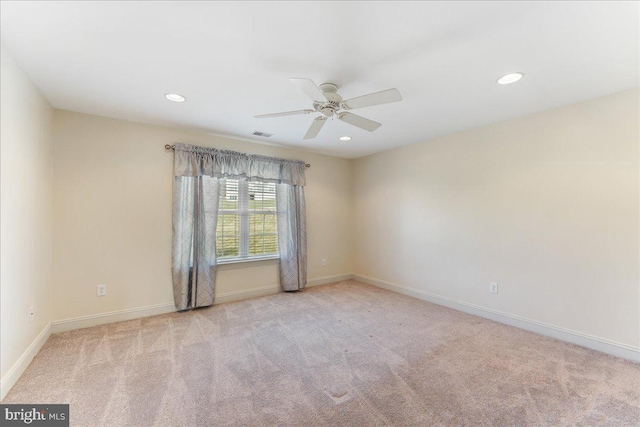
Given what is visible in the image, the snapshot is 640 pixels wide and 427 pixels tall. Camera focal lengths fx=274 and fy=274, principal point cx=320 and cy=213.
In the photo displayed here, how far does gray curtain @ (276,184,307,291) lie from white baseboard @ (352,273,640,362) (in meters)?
1.63

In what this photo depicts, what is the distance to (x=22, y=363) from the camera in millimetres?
2100

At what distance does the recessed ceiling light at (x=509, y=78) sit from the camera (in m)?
2.17

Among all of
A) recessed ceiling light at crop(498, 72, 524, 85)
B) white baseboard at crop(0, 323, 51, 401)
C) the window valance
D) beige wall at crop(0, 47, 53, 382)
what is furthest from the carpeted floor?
recessed ceiling light at crop(498, 72, 524, 85)

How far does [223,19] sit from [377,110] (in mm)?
1754

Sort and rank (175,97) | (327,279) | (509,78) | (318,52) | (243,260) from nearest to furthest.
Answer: (318,52) < (509,78) < (175,97) < (243,260) < (327,279)

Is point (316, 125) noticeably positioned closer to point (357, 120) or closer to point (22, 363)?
point (357, 120)

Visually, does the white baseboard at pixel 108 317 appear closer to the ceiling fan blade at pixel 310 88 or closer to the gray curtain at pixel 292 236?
the gray curtain at pixel 292 236

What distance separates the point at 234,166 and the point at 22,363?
108 inches

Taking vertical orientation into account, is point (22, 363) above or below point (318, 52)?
below

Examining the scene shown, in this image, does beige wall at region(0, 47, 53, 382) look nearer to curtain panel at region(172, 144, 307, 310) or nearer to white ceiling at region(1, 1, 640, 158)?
white ceiling at region(1, 1, 640, 158)

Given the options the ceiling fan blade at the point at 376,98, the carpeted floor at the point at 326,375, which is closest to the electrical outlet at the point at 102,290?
the carpeted floor at the point at 326,375

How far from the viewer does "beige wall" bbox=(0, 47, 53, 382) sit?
1864 mm

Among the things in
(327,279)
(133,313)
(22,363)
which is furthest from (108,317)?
(327,279)

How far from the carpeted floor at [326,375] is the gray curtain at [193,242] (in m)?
0.41
